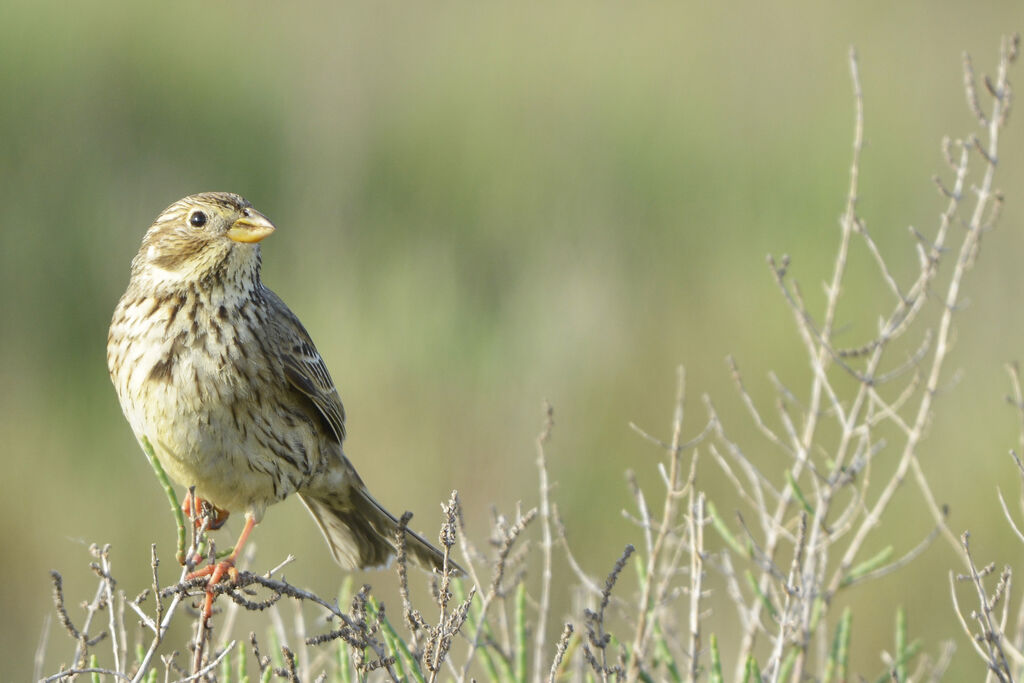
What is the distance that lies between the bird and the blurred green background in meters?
2.39

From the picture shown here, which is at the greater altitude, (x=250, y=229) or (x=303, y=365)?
(x=250, y=229)

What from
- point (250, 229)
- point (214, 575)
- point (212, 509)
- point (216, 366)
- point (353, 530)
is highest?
point (250, 229)

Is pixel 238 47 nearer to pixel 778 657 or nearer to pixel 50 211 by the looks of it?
pixel 50 211

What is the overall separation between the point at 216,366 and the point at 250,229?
39cm

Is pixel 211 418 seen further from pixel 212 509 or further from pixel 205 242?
pixel 205 242

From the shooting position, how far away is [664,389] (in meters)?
7.70

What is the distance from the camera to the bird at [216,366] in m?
4.11

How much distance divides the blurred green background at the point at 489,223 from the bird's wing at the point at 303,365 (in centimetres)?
222

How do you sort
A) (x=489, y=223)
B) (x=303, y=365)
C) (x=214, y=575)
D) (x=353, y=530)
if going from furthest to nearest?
(x=489, y=223)
(x=353, y=530)
(x=303, y=365)
(x=214, y=575)

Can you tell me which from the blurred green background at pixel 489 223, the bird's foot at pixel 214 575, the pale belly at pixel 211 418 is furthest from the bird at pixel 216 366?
the blurred green background at pixel 489 223

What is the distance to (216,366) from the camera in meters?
4.15

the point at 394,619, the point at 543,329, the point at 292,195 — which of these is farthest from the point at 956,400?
the point at 292,195

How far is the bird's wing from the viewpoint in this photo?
4.41 m

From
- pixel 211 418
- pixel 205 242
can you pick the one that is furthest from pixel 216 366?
pixel 205 242
